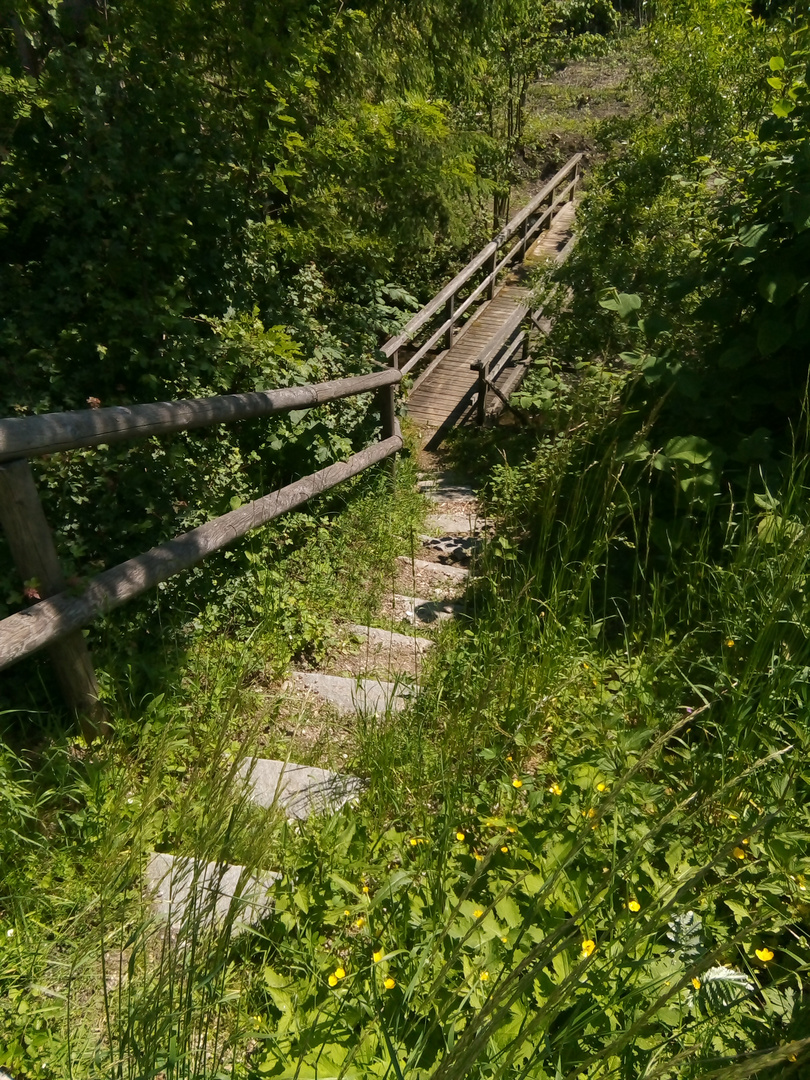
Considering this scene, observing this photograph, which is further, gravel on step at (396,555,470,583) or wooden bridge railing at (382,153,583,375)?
wooden bridge railing at (382,153,583,375)

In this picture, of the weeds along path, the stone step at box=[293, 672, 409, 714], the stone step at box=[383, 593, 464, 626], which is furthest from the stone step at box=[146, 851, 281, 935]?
the stone step at box=[383, 593, 464, 626]

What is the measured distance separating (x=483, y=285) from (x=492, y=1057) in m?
9.48

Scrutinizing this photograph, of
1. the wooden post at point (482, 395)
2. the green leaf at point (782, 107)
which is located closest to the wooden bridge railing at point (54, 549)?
the green leaf at point (782, 107)

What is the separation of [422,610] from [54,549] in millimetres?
2016

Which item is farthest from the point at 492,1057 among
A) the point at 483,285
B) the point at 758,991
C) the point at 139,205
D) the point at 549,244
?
the point at 549,244

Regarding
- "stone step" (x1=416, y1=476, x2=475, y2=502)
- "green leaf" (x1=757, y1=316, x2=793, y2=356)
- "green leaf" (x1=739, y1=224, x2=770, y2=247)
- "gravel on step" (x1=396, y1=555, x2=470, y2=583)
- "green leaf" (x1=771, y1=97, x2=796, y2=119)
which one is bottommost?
"stone step" (x1=416, y1=476, x2=475, y2=502)

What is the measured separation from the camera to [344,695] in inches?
121

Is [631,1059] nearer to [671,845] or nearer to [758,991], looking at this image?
[758,991]

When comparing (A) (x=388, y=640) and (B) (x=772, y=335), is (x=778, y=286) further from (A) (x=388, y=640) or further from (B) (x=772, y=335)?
(A) (x=388, y=640)

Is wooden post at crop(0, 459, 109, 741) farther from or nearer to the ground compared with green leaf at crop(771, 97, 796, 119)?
nearer to the ground

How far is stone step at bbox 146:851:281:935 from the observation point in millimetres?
1473

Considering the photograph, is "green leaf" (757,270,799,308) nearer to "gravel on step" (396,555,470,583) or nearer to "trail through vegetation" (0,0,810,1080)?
"trail through vegetation" (0,0,810,1080)

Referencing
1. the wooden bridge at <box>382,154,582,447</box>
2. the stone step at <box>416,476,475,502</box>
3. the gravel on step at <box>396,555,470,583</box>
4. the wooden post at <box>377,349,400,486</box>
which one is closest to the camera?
the gravel on step at <box>396,555,470,583</box>

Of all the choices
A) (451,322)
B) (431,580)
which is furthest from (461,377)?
(431,580)
